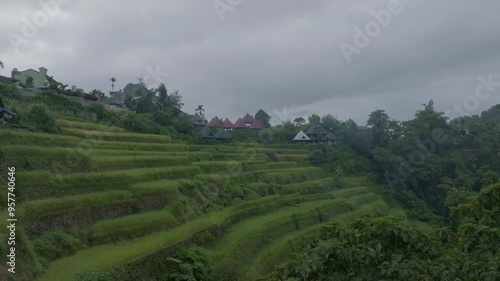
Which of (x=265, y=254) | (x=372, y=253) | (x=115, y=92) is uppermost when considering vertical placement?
(x=115, y=92)

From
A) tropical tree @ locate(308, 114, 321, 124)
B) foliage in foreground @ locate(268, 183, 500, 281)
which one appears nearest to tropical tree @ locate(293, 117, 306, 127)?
tropical tree @ locate(308, 114, 321, 124)

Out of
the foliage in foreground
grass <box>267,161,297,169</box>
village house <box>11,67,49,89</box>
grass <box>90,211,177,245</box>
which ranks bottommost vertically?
grass <box>90,211,177,245</box>

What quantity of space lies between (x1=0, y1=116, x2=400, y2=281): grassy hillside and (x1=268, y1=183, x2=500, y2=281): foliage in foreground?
296 inches

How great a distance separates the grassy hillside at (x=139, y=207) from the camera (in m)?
11.3

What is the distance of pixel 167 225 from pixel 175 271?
8.46ft

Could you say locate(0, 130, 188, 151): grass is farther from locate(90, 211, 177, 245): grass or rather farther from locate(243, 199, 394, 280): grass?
locate(243, 199, 394, 280): grass

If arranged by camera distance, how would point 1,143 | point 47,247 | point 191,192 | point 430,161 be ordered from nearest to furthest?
1. point 47,247
2. point 1,143
3. point 191,192
4. point 430,161

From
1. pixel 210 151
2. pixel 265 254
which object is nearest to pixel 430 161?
pixel 210 151

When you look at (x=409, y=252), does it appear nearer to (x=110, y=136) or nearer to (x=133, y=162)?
(x=133, y=162)

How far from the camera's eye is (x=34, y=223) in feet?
36.9

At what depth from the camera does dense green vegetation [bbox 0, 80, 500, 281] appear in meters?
4.68

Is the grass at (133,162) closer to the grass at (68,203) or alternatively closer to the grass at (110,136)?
the grass at (68,203)

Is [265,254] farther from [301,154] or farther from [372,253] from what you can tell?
[301,154]

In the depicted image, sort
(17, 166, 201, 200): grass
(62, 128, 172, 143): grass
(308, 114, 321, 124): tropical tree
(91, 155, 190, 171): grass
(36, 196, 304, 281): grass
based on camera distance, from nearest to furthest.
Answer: (36, 196, 304, 281): grass < (17, 166, 201, 200): grass < (91, 155, 190, 171): grass < (62, 128, 172, 143): grass < (308, 114, 321, 124): tropical tree
